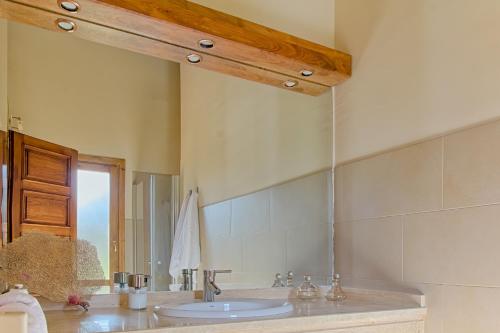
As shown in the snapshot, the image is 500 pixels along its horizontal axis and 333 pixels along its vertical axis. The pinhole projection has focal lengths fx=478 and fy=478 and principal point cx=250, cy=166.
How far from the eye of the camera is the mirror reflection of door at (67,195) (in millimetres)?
1408

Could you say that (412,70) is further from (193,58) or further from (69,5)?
(69,5)

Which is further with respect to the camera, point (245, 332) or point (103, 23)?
point (103, 23)

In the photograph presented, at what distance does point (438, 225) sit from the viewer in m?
1.52

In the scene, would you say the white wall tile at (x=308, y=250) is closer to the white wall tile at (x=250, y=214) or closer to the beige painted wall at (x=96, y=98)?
the white wall tile at (x=250, y=214)

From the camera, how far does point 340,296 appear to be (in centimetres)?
179

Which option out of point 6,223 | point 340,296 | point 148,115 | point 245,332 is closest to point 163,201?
point 148,115

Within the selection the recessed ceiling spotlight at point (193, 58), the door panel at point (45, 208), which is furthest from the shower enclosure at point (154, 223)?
the recessed ceiling spotlight at point (193, 58)

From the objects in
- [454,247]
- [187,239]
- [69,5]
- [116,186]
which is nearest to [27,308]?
[116,186]

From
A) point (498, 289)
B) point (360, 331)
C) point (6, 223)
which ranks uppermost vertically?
point (6, 223)

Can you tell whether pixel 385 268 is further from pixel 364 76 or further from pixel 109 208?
pixel 109 208

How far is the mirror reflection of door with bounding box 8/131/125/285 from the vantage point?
141 centimetres

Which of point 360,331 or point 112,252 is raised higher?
point 112,252

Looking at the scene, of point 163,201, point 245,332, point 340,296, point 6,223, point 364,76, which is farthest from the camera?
point 364,76

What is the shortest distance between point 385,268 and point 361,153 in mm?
454
